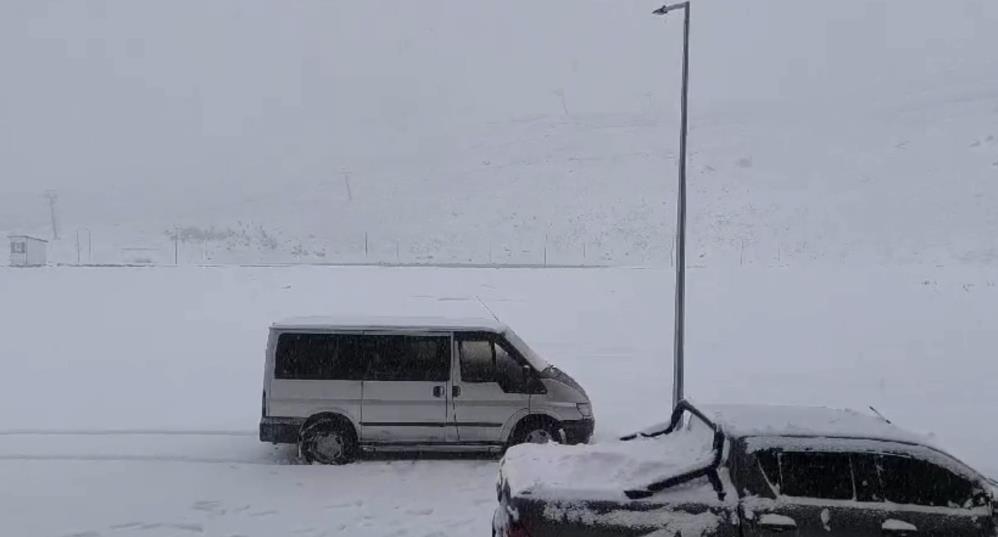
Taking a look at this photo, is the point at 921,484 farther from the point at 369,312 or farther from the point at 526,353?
the point at 369,312

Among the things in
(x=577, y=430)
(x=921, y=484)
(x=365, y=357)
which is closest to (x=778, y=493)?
(x=921, y=484)

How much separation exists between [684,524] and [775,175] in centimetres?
7169

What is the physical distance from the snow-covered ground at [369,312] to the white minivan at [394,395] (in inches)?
15.1

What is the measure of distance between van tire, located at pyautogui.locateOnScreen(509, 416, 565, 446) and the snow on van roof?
1.24m

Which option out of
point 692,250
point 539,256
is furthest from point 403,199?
point 692,250

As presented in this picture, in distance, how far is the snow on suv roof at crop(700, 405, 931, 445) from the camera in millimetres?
5609

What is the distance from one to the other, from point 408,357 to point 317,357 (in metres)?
1.17

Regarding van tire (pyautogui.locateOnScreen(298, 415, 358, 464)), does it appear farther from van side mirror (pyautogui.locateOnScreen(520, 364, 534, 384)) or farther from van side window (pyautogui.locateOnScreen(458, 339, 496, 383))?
van side mirror (pyautogui.locateOnScreen(520, 364, 534, 384))

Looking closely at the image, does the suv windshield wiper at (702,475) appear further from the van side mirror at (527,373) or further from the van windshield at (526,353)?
the van windshield at (526,353)

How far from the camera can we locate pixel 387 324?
35.1ft

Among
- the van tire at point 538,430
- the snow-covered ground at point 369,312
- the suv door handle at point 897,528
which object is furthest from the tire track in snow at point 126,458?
the suv door handle at point 897,528

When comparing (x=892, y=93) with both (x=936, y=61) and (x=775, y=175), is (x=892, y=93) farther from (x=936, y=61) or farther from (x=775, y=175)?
(x=775, y=175)

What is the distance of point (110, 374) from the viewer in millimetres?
18188

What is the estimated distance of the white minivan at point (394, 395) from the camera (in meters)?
10.5
